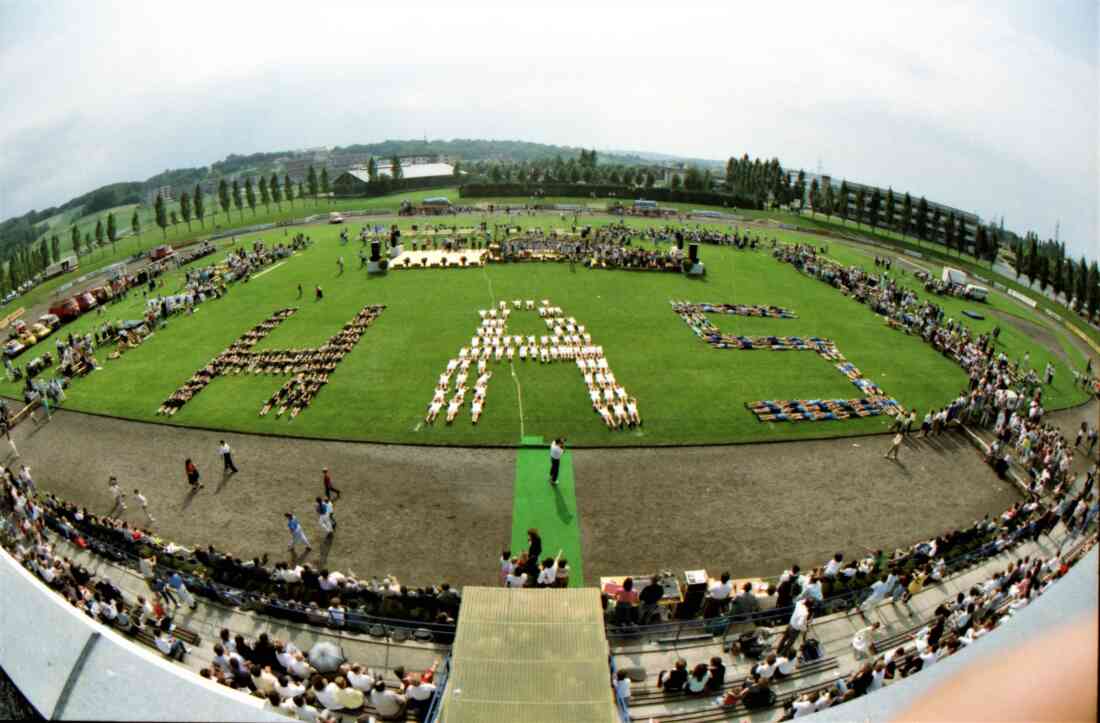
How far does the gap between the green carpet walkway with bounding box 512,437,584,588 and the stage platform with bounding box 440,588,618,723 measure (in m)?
6.56

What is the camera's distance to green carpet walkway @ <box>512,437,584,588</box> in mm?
18750

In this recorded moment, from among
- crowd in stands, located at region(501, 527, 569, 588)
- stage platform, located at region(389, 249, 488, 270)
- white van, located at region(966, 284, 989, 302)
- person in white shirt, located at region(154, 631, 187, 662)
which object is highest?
white van, located at region(966, 284, 989, 302)

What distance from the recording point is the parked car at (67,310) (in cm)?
4128

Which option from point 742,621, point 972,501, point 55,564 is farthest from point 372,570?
point 972,501

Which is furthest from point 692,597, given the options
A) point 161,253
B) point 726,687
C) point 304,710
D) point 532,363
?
point 161,253

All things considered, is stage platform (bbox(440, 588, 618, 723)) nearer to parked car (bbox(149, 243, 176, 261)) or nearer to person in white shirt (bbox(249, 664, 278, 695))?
person in white shirt (bbox(249, 664, 278, 695))

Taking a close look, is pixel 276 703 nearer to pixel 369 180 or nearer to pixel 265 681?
pixel 265 681

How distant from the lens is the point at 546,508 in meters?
20.6

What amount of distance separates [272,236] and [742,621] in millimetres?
68793

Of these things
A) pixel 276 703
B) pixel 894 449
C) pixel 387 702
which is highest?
pixel 894 449

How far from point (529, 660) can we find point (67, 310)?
1926 inches

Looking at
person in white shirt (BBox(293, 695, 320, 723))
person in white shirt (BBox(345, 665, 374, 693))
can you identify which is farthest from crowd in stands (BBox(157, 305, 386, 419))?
person in white shirt (BBox(293, 695, 320, 723))

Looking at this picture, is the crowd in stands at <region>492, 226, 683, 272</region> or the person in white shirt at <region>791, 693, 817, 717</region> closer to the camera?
the person in white shirt at <region>791, 693, 817, 717</region>

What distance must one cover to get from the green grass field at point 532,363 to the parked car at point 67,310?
941 millimetres
